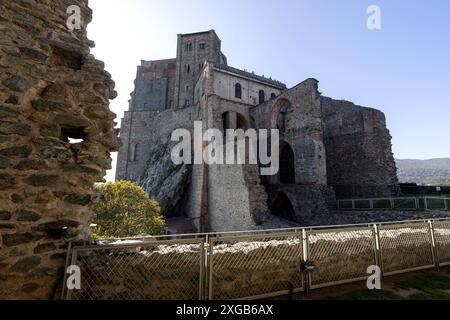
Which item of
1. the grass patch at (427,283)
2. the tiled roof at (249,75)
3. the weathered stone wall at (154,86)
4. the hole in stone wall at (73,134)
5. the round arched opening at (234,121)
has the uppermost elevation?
the weathered stone wall at (154,86)

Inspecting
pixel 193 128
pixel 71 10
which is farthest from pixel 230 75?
pixel 71 10

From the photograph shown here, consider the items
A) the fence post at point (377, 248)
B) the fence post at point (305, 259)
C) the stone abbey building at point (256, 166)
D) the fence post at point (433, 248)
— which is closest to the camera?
the fence post at point (305, 259)

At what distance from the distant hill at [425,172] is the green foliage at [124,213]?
175 feet

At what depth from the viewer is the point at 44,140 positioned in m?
2.88

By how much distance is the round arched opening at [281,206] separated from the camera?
19062mm

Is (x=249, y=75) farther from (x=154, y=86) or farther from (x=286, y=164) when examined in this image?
(x=154, y=86)

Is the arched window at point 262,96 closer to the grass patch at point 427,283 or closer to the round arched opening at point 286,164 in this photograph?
the round arched opening at point 286,164

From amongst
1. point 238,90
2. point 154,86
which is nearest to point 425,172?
point 238,90

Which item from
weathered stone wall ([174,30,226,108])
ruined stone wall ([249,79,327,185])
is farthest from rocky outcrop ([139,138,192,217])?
weathered stone wall ([174,30,226,108])

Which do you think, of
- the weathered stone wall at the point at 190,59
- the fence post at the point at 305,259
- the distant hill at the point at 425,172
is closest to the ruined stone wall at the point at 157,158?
the weathered stone wall at the point at 190,59

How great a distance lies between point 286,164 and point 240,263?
19.6 m

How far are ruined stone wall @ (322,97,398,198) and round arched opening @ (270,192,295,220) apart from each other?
4.77 metres

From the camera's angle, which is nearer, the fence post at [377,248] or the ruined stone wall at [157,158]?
the fence post at [377,248]
